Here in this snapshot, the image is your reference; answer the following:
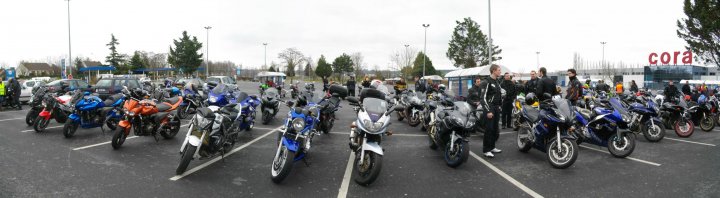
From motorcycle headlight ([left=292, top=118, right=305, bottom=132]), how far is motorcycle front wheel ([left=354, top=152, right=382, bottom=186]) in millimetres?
796

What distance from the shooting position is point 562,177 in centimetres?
507

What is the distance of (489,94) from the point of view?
603 cm

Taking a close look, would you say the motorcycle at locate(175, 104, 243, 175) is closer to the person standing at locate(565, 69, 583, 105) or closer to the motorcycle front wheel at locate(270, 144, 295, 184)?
the motorcycle front wheel at locate(270, 144, 295, 184)

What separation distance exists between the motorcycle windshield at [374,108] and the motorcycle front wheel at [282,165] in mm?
1068

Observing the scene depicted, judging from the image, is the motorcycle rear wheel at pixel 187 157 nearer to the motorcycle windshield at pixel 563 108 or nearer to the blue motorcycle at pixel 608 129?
the motorcycle windshield at pixel 563 108

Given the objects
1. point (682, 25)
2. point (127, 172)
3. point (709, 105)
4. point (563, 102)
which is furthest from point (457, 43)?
point (127, 172)

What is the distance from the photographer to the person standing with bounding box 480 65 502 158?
5988 millimetres

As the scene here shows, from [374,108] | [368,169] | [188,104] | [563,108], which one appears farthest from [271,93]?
[563,108]

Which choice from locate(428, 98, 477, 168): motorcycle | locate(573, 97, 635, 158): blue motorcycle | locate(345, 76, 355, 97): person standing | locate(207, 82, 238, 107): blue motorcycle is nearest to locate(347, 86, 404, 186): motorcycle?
locate(428, 98, 477, 168): motorcycle

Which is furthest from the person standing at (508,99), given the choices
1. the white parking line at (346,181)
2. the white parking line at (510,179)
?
the white parking line at (346,181)

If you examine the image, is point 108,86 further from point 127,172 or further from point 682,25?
point 682,25

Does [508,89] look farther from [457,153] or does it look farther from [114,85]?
[114,85]

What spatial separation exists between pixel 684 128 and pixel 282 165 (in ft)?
29.6

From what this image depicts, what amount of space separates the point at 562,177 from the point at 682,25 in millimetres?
22868
